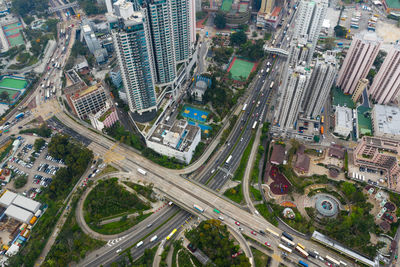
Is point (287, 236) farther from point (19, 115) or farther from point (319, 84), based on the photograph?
point (19, 115)

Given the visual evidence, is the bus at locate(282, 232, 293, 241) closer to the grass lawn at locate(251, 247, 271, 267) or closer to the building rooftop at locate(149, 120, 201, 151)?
the grass lawn at locate(251, 247, 271, 267)

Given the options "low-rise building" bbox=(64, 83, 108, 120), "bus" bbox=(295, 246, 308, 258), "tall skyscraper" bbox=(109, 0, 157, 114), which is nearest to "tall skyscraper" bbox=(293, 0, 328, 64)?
"tall skyscraper" bbox=(109, 0, 157, 114)

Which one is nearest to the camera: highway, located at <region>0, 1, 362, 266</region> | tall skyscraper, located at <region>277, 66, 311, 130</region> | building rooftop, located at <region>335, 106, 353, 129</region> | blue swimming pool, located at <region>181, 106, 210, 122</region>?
highway, located at <region>0, 1, 362, 266</region>

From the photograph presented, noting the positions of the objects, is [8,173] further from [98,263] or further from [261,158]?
[261,158]

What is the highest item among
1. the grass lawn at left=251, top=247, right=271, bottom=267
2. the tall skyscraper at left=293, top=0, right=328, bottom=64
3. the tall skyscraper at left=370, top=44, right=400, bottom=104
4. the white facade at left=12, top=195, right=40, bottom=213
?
the tall skyscraper at left=293, top=0, right=328, bottom=64

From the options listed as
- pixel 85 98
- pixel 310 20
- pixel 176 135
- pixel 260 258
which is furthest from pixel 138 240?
pixel 310 20

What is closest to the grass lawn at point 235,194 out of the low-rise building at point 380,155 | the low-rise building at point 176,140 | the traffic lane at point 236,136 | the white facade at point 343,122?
the traffic lane at point 236,136

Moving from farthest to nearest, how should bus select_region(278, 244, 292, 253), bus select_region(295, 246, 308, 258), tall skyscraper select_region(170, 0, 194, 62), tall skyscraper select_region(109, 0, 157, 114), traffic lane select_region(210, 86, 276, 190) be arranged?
tall skyscraper select_region(170, 0, 194, 62)
traffic lane select_region(210, 86, 276, 190)
tall skyscraper select_region(109, 0, 157, 114)
bus select_region(278, 244, 292, 253)
bus select_region(295, 246, 308, 258)
